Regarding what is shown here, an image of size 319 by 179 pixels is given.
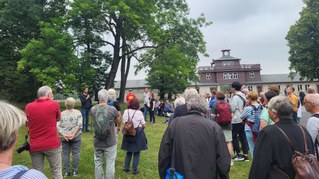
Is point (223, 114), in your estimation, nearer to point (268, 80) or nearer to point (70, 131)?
point (70, 131)

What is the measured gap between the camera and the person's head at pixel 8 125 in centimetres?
154

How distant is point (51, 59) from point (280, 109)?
17.3m

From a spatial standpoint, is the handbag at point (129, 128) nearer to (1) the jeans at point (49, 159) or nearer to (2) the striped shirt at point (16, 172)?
(1) the jeans at point (49, 159)

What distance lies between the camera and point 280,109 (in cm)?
330

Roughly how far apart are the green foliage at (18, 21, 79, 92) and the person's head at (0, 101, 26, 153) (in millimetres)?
16596

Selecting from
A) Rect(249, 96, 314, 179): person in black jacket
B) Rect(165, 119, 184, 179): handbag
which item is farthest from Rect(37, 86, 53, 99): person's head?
Rect(249, 96, 314, 179): person in black jacket

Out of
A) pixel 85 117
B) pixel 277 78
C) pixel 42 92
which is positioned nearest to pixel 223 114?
pixel 42 92

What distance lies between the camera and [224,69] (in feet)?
217

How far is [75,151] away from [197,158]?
3871 millimetres

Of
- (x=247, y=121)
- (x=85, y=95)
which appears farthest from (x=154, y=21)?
(x=247, y=121)

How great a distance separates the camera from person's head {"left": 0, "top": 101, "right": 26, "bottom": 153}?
154cm

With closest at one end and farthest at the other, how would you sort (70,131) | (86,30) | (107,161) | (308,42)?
(107,161)
(70,131)
(86,30)
(308,42)

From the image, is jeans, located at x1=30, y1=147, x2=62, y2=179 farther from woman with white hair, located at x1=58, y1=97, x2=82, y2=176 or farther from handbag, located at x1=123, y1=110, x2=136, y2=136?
handbag, located at x1=123, y1=110, x2=136, y2=136

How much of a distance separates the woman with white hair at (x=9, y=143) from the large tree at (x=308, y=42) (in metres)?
41.0
